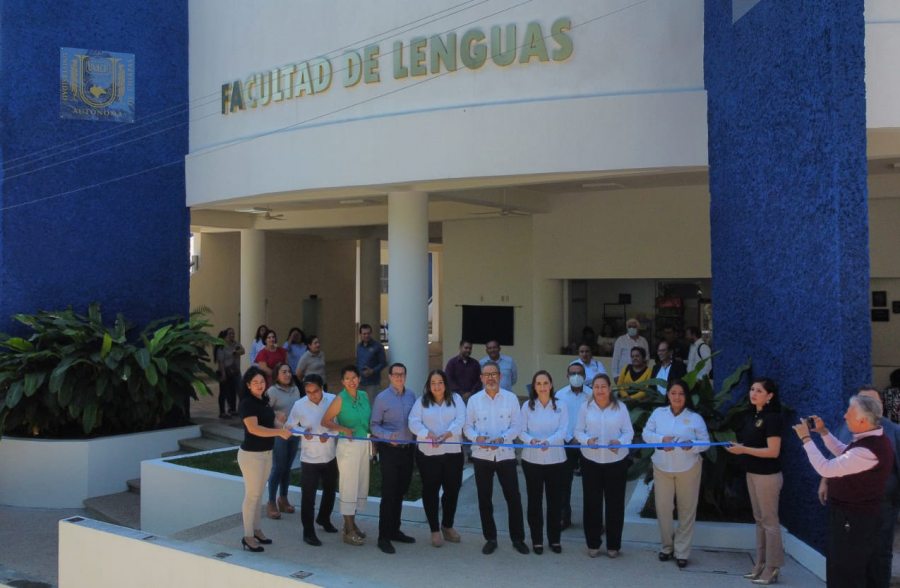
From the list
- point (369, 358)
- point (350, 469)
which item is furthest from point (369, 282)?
point (350, 469)

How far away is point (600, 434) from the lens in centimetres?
750

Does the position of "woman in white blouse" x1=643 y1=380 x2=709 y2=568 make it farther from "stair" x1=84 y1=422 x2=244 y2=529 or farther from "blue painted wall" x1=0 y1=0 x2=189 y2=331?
"blue painted wall" x1=0 y1=0 x2=189 y2=331

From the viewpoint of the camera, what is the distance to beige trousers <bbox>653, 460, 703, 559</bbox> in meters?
7.31

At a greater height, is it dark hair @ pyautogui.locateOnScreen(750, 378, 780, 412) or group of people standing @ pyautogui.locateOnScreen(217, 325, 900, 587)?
dark hair @ pyautogui.locateOnScreen(750, 378, 780, 412)

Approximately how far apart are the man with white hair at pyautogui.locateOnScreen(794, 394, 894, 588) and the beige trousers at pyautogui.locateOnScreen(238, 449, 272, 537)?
470 centimetres

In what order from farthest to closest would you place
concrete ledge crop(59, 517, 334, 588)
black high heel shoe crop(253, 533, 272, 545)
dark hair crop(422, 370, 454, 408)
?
1. black high heel shoe crop(253, 533, 272, 545)
2. dark hair crop(422, 370, 454, 408)
3. concrete ledge crop(59, 517, 334, 588)

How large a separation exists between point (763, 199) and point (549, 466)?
328 centimetres

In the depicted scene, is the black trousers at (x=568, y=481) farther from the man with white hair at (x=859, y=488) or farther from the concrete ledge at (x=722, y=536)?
the man with white hair at (x=859, y=488)

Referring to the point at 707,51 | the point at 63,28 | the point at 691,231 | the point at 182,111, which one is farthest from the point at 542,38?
the point at 63,28

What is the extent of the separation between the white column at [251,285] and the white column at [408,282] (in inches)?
285

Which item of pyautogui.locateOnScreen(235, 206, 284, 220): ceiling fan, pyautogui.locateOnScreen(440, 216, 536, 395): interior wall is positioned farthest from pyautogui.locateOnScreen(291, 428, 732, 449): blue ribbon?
pyautogui.locateOnScreen(235, 206, 284, 220): ceiling fan

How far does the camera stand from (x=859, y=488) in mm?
5551

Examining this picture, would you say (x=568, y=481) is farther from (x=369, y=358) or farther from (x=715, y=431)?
(x=369, y=358)

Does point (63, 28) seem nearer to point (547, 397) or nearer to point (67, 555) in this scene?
point (67, 555)
